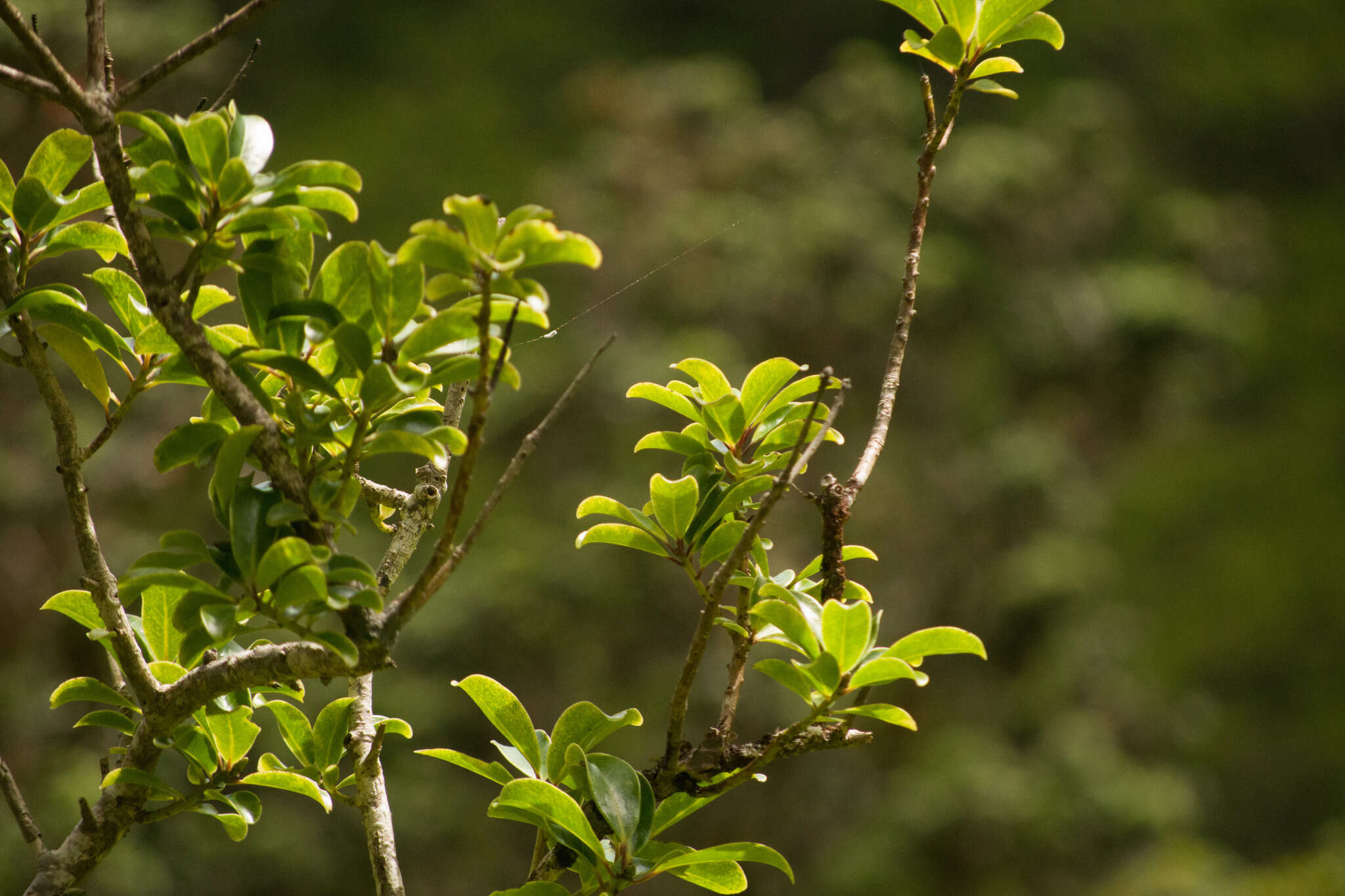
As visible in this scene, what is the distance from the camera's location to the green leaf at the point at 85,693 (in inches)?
17.2

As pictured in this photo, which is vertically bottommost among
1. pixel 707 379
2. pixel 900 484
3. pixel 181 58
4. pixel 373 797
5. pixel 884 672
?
pixel 900 484

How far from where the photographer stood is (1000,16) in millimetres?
483

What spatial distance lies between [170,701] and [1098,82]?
4.69 metres

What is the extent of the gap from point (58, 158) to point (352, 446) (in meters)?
0.20

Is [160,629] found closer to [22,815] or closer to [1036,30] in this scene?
[22,815]

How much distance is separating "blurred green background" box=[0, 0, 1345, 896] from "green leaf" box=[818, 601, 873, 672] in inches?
85.8

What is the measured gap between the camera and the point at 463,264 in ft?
1.13

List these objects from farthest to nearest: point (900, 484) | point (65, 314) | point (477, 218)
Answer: point (900, 484) < point (65, 314) < point (477, 218)

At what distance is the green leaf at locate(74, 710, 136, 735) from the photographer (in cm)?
45

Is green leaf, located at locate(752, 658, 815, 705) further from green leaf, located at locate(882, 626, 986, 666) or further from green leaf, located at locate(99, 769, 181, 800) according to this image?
green leaf, located at locate(99, 769, 181, 800)

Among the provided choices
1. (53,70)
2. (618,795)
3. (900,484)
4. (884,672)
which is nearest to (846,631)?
(884,672)

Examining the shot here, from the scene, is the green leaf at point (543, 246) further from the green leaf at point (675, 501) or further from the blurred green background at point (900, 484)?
the blurred green background at point (900, 484)

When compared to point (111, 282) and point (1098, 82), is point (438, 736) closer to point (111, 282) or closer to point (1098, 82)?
point (111, 282)

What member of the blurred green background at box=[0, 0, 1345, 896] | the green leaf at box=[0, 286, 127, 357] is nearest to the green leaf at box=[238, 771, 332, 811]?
the green leaf at box=[0, 286, 127, 357]
